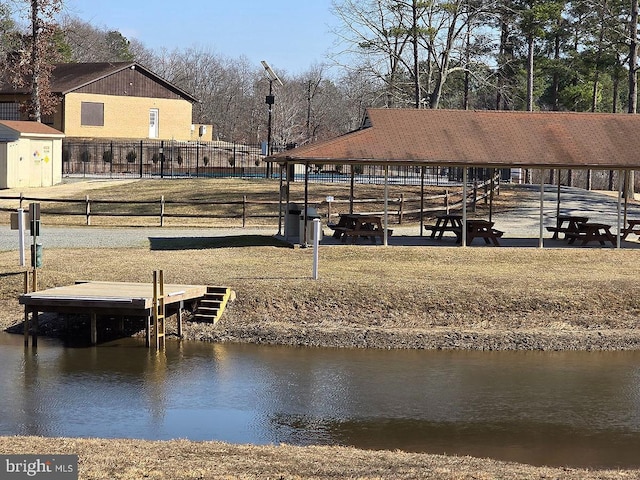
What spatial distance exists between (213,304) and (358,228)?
787 cm

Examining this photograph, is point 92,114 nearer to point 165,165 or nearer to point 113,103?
point 113,103

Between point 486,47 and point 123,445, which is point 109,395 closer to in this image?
point 123,445

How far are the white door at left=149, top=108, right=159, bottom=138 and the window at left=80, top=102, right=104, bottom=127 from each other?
379cm

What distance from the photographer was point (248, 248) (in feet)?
89.5

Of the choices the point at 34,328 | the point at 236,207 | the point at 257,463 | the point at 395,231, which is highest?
the point at 236,207

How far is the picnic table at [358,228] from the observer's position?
28297 mm

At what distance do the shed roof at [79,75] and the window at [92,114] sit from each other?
1464 mm

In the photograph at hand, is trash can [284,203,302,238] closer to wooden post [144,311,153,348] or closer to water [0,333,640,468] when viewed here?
water [0,333,640,468]

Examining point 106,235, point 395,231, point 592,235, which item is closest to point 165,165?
point 395,231

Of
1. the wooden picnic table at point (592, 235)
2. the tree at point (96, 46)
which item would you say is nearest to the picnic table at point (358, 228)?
the wooden picnic table at point (592, 235)

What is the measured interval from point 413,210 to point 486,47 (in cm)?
1737

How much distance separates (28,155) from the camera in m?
46.1

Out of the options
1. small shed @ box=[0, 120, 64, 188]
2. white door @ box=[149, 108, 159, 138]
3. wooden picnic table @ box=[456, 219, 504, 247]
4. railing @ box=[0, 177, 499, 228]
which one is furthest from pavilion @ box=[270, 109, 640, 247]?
white door @ box=[149, 108, 159, 138]

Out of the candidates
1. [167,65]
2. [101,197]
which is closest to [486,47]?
[101,197]
